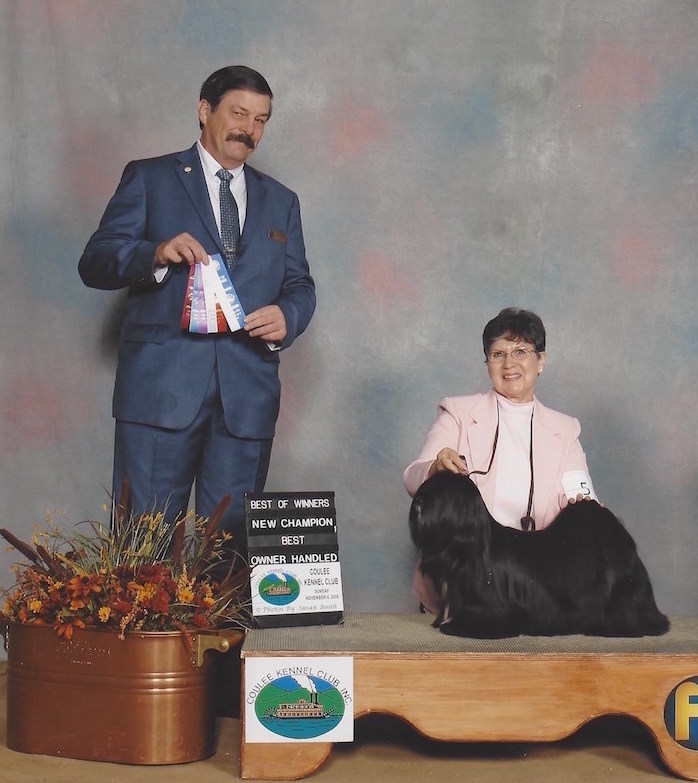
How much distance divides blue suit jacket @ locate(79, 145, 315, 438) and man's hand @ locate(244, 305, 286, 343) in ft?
0.21

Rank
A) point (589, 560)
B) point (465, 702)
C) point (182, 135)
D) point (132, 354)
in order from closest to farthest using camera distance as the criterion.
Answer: point (465, 702)
point (589, 560)
point (132, 354)
point (182, 135)

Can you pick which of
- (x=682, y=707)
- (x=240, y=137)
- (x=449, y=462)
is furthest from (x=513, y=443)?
(x=240, y=137)

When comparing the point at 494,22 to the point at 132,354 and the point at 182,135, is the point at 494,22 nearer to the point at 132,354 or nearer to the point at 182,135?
the point at 182,135

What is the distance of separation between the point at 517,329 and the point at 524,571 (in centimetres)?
66

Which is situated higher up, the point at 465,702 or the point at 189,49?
the point at 189,49

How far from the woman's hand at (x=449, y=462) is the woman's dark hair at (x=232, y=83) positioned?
3.72 ft

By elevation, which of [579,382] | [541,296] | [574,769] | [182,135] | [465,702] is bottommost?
[574,769]

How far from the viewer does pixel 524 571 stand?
8.37 feet

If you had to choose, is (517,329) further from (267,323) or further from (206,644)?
(206,644)

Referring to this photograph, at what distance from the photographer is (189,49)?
3.70 metres

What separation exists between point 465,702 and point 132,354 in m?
1.28

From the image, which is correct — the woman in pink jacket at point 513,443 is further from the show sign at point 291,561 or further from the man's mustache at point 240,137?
the man's mustache at point 240,137

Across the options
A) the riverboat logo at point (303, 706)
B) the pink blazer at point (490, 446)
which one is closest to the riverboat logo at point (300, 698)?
the riverboat logo at point (303, 706)

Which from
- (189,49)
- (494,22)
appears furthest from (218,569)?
(494,22)
